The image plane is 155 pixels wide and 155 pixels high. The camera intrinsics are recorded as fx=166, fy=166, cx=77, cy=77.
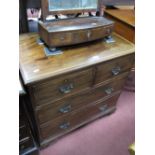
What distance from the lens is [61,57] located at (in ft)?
3.35

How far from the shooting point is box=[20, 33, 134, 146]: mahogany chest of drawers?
937 mm

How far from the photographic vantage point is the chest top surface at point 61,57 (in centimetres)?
90

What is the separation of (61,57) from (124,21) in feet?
2.49

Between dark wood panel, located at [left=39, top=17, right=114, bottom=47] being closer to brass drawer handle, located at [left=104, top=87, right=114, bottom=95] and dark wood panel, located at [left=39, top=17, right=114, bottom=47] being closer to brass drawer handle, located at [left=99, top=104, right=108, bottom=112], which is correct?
brass drawer handle, located at [left=104, top=87, right=114, bottom=95]

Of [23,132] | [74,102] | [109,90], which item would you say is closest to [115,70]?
[109,90]

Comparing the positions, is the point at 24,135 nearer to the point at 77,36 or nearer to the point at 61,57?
the point at 61,57

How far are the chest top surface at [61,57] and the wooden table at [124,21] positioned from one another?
26cm

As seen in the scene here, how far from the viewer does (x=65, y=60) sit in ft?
3.28

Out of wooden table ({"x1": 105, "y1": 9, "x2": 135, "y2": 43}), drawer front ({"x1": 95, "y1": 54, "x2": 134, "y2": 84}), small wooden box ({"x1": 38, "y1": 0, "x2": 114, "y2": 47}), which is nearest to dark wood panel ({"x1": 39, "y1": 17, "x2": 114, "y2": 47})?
small wooden box ({"x1": 38, "y1": 0, "x2": 114, "y2": 47})

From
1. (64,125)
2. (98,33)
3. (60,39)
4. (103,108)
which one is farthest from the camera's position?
(103,108)

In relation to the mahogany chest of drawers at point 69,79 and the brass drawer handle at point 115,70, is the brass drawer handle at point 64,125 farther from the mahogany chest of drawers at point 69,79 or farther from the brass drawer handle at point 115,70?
the brass drawer handle at point 115,70

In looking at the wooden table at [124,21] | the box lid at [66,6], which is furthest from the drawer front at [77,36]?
the wooden table at [124,21]

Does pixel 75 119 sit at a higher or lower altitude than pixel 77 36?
lower
